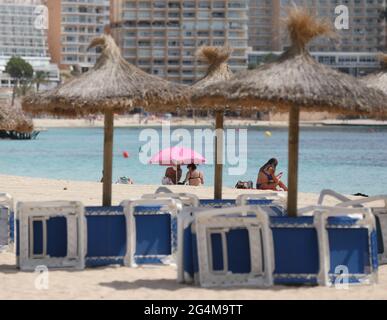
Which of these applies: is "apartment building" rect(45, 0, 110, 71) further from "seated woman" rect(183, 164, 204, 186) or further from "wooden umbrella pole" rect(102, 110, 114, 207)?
"wooden umbrella pole" rect(102, 110, 114, 207)

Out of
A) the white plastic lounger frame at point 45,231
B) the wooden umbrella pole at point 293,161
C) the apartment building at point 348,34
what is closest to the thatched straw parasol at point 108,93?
the white plastic lounger frame at point 45,231

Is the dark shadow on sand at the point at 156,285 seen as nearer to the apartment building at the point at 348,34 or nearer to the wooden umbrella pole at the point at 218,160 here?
the wooden umbrella pole at the point at 218,160

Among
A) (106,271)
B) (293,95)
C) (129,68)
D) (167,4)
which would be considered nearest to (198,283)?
(106,271)

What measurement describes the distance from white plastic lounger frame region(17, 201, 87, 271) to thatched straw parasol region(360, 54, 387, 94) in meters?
3.73

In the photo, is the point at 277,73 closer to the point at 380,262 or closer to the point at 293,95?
the point at 293,95

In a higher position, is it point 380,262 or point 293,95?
point 293,95

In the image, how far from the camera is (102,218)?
927cm

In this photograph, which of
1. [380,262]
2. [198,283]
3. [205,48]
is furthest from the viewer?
[205,48]

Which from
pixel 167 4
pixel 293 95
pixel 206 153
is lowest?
pixel 206 153

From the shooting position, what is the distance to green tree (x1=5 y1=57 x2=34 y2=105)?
12219cm

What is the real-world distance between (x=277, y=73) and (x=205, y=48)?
110 inches

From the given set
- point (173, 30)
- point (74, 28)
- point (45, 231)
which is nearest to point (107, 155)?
point (45, 231)

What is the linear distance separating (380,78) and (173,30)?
11735 cm

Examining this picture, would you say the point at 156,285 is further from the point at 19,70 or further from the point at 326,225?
the point at 19,70
